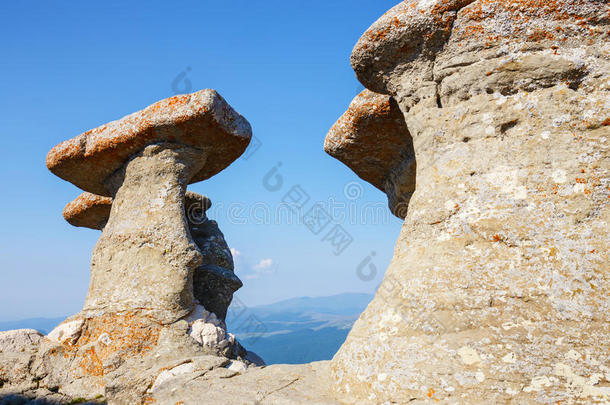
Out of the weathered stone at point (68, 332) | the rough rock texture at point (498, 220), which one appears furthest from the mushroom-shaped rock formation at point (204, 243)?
the rough rock texture at point (498, 220)

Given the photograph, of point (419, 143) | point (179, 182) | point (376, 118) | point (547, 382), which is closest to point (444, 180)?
point (419, 143)

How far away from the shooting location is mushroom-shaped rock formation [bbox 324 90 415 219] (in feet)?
18.7

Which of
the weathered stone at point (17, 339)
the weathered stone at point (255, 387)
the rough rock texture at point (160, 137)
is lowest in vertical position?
the weathered stone at point (255, 387)

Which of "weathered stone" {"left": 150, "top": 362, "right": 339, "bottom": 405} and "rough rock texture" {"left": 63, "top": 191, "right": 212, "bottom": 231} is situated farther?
"rough rock texture" {"left": 63, "top": 191, "right": 212, "bottom": 231}

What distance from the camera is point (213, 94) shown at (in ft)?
20.8

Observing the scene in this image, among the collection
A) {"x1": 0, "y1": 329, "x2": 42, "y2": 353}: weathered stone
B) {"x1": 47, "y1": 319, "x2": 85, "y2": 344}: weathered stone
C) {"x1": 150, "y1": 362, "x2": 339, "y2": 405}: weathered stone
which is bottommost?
{"x1": 150, "y1": 362, "x2": 339, "y2": 405}: weathered stone

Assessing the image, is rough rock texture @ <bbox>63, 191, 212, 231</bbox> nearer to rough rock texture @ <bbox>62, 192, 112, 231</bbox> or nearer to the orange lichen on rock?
rough rock texture @ <bbox>62, 192, 112, 231</bbox>

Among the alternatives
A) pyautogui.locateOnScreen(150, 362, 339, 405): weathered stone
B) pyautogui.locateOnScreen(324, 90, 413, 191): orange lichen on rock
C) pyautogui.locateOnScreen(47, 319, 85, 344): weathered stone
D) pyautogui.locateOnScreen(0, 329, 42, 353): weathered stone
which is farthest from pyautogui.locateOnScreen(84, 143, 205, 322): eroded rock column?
pyautogui.locateOnScreen(324, 90, 413, 191): orange lichen on rock

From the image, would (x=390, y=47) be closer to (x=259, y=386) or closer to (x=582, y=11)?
(x=582, y=11)

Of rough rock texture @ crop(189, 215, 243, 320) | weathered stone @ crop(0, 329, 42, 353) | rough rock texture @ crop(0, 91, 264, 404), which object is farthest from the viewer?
rough rock texture @ crop(189, 215, 243, 320)

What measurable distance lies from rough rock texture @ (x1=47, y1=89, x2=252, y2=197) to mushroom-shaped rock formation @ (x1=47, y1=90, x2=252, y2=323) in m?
0.01

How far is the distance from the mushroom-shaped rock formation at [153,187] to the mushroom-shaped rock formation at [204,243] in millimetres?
1548

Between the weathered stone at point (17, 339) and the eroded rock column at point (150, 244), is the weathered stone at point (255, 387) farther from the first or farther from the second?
the weathered stone at point (17, 339)

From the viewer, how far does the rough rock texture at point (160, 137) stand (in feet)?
20.8
